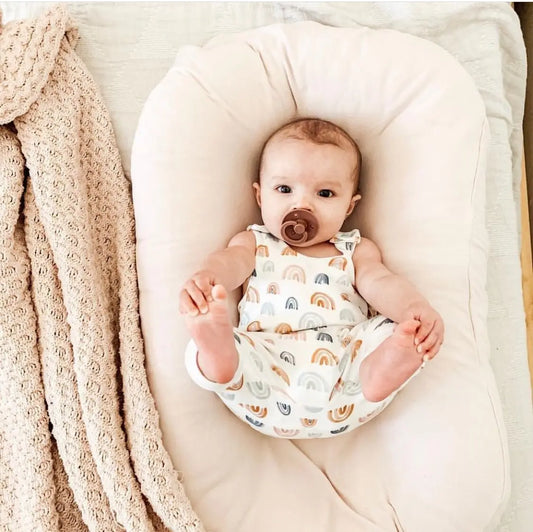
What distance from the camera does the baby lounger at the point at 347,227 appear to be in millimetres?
1084

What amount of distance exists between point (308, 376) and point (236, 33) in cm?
69

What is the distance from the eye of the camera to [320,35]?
4.10 ft

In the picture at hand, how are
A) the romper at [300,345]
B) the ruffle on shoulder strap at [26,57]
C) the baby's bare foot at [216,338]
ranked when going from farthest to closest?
the ruffle on shoulder strap at [26,57] < the romper at [300,345] < the baby's bare foot at [216,338]

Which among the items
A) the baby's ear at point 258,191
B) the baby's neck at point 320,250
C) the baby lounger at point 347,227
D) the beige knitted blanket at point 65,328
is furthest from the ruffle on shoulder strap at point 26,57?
the baby's neck at point 320,250

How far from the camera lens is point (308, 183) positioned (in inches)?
46.2

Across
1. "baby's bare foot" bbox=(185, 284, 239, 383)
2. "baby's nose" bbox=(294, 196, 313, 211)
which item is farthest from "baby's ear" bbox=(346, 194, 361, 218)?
"baby's bare foot" bbox=(185, 284, 239, 383)

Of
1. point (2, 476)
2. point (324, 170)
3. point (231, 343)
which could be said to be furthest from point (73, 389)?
point (324, 170)

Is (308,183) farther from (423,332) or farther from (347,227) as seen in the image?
(423,332)

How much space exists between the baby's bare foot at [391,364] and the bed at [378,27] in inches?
14.0

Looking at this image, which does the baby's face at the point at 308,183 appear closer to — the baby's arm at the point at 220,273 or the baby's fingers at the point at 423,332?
the baby's arm at the point at 220,273

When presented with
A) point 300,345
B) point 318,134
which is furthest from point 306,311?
point 318,134

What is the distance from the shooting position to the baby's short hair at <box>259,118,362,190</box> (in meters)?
1.19

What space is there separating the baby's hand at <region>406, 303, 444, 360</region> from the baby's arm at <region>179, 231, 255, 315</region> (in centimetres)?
29

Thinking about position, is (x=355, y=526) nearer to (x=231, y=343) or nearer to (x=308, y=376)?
(x=308, y=376)
